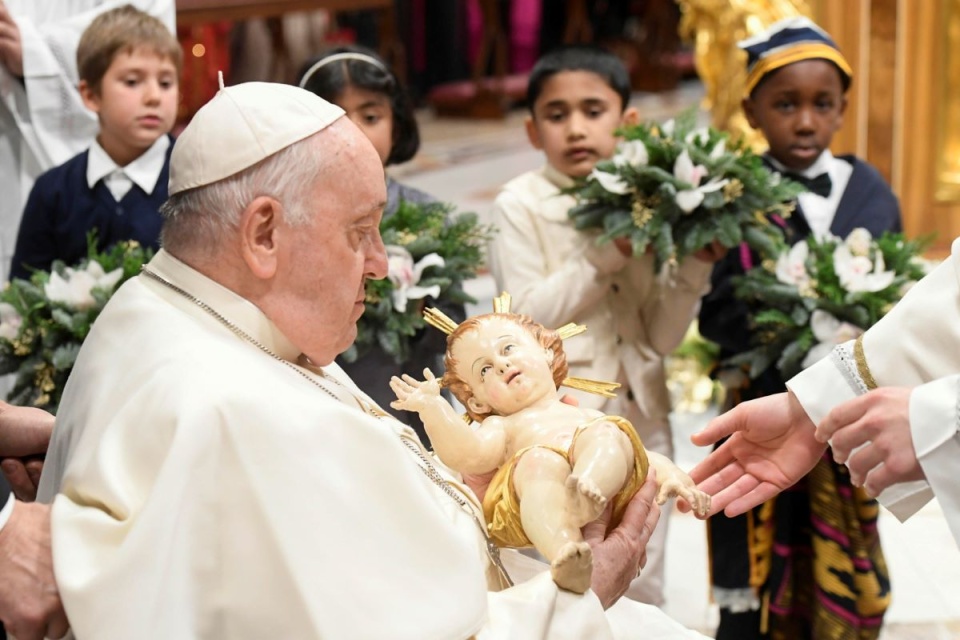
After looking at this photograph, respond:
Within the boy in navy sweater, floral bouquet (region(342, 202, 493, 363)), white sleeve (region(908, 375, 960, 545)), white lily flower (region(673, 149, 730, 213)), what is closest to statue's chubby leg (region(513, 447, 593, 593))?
white sleeve (region(908, 375, 960, 545))

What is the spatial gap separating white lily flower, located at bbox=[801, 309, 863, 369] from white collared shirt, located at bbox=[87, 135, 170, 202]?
86.4 inches

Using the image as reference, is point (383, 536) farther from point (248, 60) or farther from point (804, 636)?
point (248, 60)

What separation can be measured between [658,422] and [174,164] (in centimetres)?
252

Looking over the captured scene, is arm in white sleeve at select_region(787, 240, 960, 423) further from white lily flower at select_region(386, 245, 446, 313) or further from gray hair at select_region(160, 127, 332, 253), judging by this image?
gray hair at select_region(160, 127, 332, 253)

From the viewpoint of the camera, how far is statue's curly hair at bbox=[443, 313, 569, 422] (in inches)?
112

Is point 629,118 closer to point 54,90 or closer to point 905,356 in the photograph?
point 905,356

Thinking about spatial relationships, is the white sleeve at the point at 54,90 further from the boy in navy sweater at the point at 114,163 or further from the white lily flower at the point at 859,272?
the white lily flower at the point at 859,272

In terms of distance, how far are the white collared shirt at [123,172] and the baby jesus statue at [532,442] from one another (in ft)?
6.37

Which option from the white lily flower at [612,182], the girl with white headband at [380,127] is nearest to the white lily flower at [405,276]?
the girl with white headband at [380,127]

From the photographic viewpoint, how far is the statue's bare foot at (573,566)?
242 cm

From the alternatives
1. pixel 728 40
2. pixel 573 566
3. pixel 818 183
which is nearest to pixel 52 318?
pixel 573 566

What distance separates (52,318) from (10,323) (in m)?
0.17

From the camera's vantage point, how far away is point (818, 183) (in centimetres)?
467

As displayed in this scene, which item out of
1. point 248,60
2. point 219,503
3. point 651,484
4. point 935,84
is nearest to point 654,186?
point 651,484
